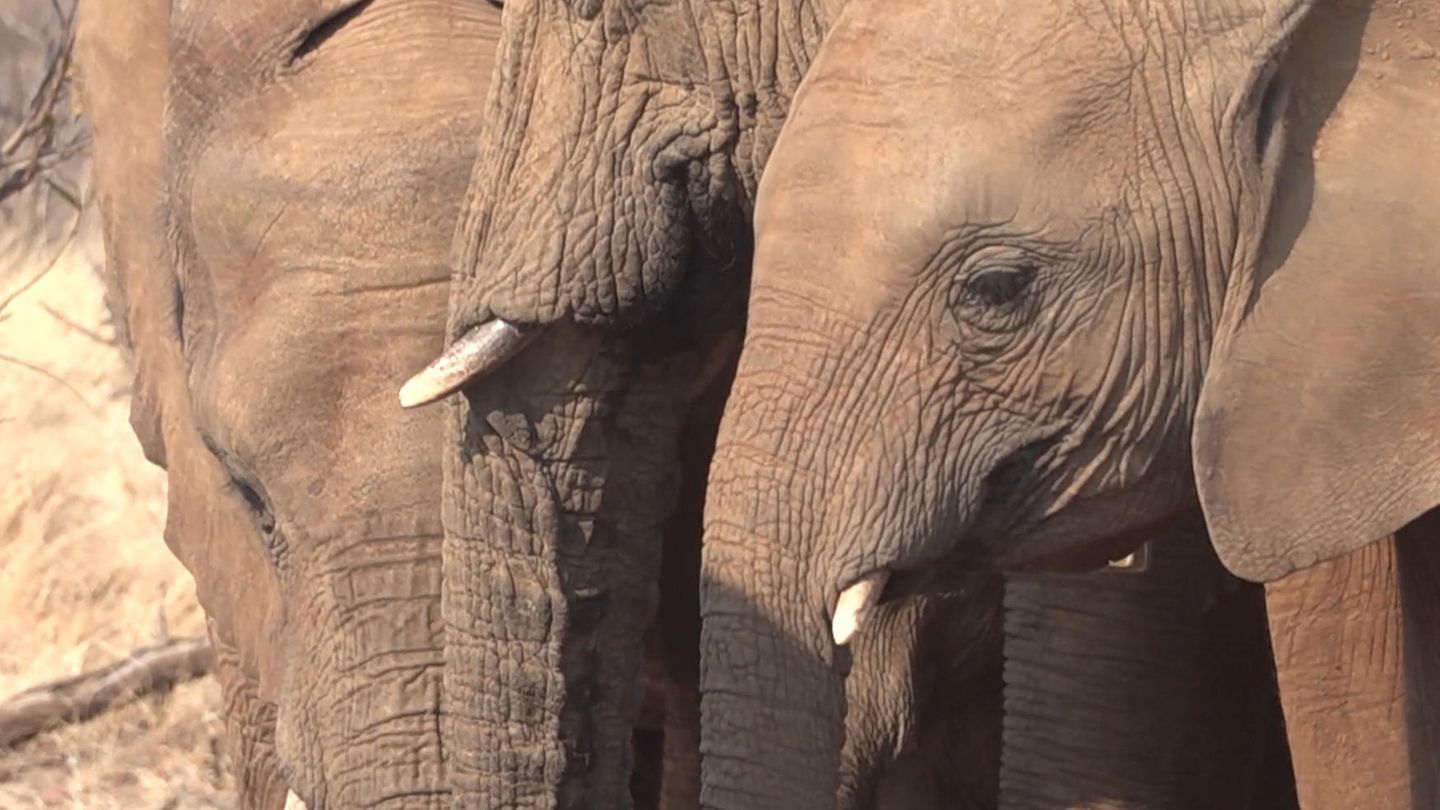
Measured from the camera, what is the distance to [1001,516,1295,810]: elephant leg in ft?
13.3

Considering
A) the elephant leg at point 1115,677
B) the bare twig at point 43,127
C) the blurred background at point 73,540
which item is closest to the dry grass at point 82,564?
the blurred background at point 73,540

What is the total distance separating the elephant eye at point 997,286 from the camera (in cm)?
322

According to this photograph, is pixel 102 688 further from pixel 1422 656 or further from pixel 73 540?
pixel 1422 656

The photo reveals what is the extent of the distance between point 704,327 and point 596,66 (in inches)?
10.7

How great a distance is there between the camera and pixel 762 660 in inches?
127

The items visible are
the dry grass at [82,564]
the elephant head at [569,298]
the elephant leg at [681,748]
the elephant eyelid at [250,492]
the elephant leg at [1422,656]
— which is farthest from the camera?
the dry grass at [82,564]

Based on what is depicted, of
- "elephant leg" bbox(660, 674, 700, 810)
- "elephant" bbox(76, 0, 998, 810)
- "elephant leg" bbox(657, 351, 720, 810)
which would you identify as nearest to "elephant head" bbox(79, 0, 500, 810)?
"elephant" bbox(76, 0, 998, 810)

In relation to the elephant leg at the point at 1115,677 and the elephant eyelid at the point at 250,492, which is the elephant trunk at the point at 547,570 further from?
the elephant leg at the point at 1115,677

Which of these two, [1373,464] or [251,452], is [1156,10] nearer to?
[1373,464]

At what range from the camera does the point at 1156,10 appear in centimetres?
323

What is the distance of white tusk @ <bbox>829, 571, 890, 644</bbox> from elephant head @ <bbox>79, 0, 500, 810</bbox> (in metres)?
0.62

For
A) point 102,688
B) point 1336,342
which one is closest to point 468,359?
point 1336,342

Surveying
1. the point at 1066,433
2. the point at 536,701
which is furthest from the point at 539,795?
the point at 1066,433

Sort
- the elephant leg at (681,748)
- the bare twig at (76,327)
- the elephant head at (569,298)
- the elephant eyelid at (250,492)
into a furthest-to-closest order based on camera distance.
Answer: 1. the bare twig at (76,327)
2. the elephant leg at (681,748)
3. the elephant eyelid at (250,492)
4. the elephant head at (569,298)
